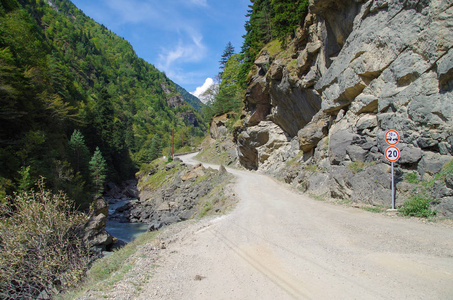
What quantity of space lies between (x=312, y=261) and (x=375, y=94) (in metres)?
9.45

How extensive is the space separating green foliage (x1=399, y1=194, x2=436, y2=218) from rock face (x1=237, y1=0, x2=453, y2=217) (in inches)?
10.5

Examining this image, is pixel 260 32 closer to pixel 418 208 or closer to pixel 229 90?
pixel 229 90

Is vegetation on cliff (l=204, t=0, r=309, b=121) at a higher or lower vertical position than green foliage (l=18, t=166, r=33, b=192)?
higher

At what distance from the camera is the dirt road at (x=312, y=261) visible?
4.00m

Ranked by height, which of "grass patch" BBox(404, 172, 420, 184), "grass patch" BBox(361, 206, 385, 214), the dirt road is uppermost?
"grass patch" BBox(404, 172, 420, 184)

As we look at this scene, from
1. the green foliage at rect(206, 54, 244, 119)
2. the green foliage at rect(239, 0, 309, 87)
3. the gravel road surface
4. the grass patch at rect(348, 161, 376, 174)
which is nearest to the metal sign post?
the grass patch at rect(348, 161, 376, 174)

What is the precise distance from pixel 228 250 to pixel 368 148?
819 centimetres

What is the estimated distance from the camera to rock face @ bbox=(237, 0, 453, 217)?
831 cm

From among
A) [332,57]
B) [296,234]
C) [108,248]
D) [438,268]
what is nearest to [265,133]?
[332,57]

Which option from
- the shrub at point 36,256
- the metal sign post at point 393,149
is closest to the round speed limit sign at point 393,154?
the metal sign post at point 393,149

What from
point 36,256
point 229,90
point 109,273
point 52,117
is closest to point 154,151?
point 229,90

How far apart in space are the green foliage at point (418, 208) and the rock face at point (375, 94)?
267 millimetres

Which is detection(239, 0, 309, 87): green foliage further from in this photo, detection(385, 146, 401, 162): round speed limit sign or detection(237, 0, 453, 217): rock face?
detection(385, 146, 401, 162): round speed limit sign

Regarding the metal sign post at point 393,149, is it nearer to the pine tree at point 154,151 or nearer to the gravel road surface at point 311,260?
the gravel road surface at point 311,260
